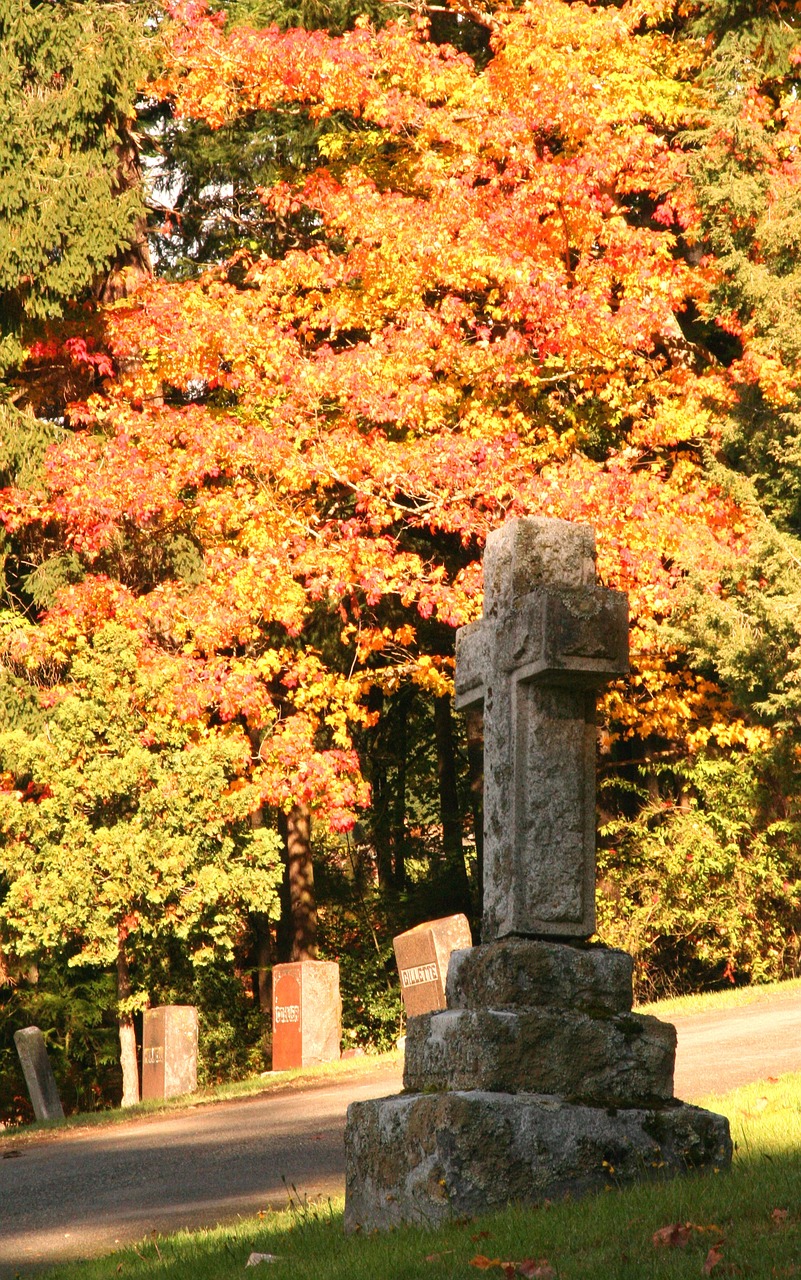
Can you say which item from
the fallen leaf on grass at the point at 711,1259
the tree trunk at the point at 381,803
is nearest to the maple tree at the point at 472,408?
the tree trunk at the point at 381,803

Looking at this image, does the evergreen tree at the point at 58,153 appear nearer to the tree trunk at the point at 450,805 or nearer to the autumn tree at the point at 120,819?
the autumn tree at the point at 120,819

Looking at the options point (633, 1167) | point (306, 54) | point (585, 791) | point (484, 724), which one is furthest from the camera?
point (306, 54)

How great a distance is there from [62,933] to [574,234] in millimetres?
9442

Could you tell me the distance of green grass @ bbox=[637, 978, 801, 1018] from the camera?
1267cm

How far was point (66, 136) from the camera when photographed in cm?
1728

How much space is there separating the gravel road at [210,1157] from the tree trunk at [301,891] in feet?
28.4

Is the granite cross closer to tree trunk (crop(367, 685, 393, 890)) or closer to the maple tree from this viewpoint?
the maple tree

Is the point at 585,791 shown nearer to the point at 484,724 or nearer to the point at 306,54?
the point at 484,724

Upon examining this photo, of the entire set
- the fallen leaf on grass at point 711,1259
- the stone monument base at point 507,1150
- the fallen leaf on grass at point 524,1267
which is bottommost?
the fallen leaf on grass at point 524,1267

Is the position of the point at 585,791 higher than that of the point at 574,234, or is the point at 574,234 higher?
the point at 574,234

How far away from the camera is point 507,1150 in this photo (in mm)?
5016

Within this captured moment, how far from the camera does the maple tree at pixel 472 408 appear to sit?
15.5 m

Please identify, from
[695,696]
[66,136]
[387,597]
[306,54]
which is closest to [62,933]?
[387,597]

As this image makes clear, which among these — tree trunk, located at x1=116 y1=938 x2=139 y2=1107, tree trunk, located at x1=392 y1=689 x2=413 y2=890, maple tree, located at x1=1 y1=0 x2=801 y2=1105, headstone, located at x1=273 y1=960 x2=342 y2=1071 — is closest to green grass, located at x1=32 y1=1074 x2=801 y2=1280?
headstone, located at x1=273 y1=960 x2=342 y2=1071
